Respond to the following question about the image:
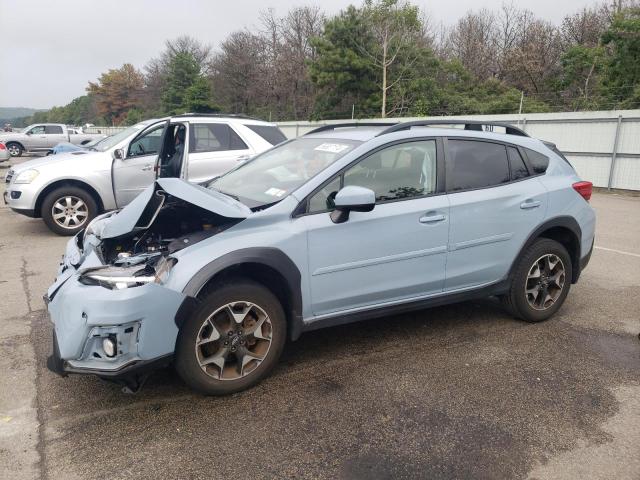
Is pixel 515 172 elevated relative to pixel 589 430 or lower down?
elevated

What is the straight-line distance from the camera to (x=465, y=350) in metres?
3.96

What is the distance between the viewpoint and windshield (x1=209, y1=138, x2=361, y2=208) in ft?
12.0

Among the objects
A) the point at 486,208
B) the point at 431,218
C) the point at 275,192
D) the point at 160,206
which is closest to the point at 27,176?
the point at 160,206

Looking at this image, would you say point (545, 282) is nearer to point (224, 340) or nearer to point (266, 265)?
point (266, 265)

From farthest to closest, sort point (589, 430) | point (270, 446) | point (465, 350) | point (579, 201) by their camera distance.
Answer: point (579, 201)
point (465, 350)
point (589, 430)
point (270, 446)

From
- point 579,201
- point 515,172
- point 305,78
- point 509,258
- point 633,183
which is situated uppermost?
point 305,78

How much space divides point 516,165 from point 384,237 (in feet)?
5.25

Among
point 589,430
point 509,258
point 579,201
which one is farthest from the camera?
point 579,201

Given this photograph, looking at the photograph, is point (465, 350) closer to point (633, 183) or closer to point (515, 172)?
point (515, 172)

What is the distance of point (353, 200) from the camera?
→ 327 cm

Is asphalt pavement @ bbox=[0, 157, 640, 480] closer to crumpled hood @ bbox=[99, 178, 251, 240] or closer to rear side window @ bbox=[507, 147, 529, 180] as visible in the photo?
crumpled hood @ bbox=[99, 178, 251, 240]

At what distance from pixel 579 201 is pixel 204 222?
3315mm

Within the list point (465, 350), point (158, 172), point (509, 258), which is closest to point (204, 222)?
point (465, 350)

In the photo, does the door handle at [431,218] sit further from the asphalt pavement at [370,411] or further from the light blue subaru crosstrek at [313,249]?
the asphalt pavement at [370,411]
